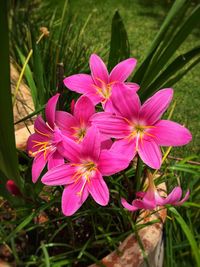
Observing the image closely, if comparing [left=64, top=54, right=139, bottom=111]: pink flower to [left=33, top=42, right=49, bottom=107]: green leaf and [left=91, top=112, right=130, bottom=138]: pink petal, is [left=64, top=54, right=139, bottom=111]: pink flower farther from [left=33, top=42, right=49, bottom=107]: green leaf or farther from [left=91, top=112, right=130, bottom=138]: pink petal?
[left=33, top=42, right=49, bottom=107]: green leaf

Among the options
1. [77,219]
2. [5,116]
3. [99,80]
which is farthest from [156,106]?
[77,219]

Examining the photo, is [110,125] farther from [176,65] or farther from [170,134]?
[176,65]

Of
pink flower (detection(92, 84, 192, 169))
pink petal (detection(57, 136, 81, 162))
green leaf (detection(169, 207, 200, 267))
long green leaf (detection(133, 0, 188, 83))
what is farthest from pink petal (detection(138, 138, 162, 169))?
green leaf (detection(169, 207, 200, 267))

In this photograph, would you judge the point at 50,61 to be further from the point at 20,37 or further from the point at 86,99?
the point at 86,99

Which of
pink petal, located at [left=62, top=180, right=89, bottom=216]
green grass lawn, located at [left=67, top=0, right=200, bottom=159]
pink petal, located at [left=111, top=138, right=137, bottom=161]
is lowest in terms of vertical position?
green grass lawn, located at [left=67, top=0, right=200, bottom=159]

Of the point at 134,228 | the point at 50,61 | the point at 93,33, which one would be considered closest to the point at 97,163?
the point at 134,228

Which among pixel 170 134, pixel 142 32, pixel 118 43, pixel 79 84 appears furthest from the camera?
pixel 142 32
